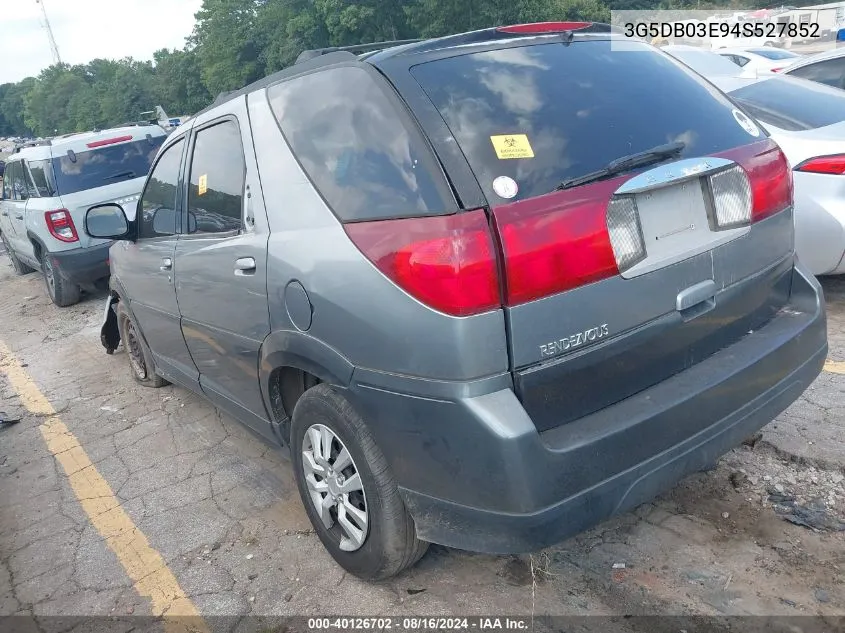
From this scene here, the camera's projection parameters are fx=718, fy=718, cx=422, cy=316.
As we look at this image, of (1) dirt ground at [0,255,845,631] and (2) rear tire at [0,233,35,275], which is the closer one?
(1) dirt ground at [0,255,845,631]

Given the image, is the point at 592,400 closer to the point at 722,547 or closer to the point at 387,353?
the point at 387,353

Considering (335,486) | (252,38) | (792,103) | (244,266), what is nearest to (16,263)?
(244,266)

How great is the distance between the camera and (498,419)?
2.05m

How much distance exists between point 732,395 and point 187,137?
114 inches

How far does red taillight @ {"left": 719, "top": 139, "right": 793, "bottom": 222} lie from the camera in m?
2.53

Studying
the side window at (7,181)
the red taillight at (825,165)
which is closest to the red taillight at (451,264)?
the red taillight at (825,165)

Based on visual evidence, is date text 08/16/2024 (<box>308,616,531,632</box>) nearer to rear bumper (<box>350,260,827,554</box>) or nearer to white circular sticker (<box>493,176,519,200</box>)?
rear bumper (<box>350,260,827,554</box>)

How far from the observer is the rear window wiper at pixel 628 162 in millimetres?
2195

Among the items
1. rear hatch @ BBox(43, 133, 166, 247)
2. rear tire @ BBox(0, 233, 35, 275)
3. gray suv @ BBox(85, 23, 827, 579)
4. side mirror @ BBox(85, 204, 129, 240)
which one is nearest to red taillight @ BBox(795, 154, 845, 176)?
gray suv @ BBox(85, 23, 827, 579)

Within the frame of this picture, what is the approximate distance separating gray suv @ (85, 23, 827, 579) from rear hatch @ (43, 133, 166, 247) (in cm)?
603

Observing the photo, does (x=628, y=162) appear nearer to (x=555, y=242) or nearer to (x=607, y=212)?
(x=607, y=212)

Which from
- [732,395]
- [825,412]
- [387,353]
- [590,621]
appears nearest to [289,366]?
[387,353]

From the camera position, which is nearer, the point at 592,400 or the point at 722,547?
the point at 592,400

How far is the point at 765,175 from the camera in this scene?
8.49 ft
